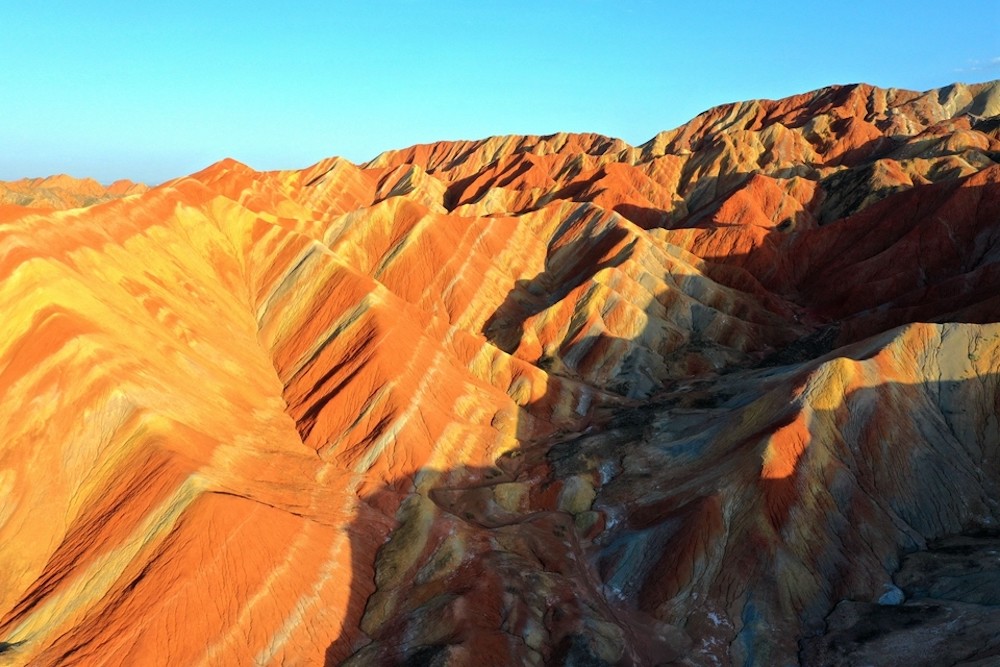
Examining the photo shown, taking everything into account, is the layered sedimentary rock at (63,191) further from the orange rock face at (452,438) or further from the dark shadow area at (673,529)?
the dark shadow area at (673,529)

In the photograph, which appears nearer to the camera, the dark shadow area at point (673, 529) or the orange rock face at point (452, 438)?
the orange rock face at point (452, 438)

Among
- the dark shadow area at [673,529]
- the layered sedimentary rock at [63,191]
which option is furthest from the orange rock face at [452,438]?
the layered sedimentary rock at [63,191]

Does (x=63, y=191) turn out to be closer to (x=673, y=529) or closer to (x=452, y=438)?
(x=452, y=438)

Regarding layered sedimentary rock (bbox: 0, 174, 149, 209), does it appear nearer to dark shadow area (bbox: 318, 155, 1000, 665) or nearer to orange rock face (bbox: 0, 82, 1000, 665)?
orange rock face (bbox: 0, 82, 1000, 665)

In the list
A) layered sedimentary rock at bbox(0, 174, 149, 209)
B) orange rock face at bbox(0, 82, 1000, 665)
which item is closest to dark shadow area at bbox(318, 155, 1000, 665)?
orange rock face at bbox(0, 82, 1000, 665)

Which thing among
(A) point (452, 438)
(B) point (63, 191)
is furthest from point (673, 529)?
(B) point (63, 191)

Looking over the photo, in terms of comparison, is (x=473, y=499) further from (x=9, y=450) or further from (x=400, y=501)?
(x=9, y=450)

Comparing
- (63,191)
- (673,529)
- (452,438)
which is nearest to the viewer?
(673,529)

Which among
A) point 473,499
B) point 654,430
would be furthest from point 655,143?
point 473,499
